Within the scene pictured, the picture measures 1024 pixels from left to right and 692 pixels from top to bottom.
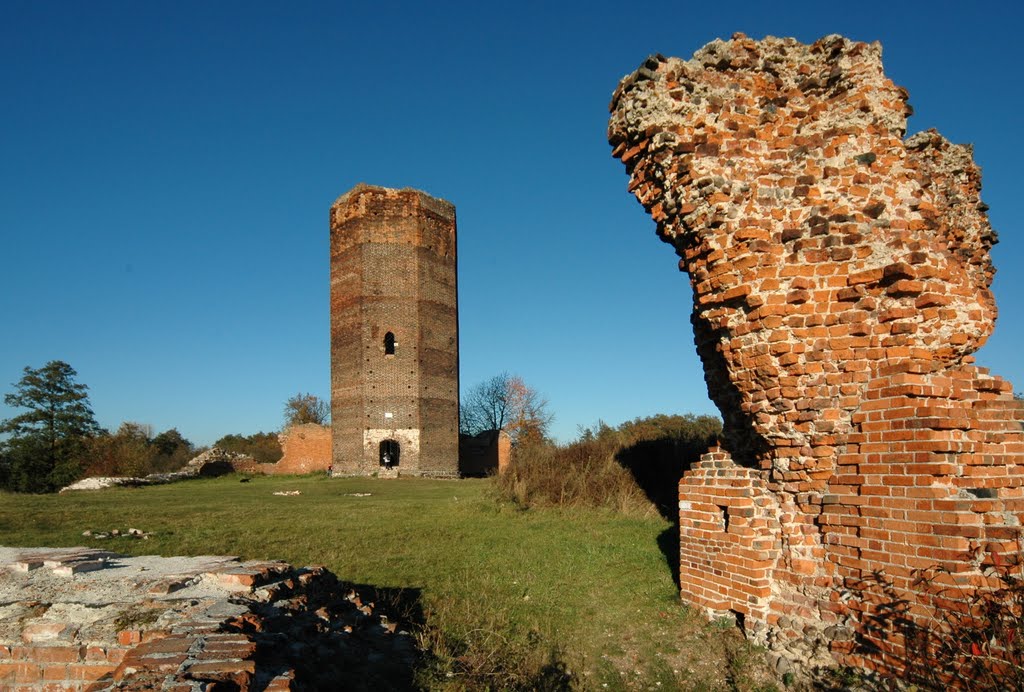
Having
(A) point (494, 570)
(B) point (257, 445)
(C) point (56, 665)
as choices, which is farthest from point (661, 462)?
(B) point (257, 445)

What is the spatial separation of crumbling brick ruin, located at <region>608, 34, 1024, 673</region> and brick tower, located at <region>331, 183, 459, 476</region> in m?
23.2

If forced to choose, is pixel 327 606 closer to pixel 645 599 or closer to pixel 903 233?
pixel 645 599

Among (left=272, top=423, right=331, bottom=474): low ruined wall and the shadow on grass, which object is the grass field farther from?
(left=272, top=423, right=331, bottom=474): low ruined wall

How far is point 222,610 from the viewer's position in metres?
4.06

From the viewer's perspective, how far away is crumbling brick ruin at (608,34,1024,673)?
427 cm

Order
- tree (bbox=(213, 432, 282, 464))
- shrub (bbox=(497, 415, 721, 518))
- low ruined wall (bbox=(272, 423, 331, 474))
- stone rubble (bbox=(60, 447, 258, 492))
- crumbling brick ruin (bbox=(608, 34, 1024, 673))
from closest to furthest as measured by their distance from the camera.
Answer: crumbling brick ruin (bbox=(608, 34, 1024, 673)) < shrub (bbox=(497, 415, 721, 518)) < stone rubble (bbox=(60, 447, 258, 492)) < low ruined wall (bbox=(272, 423, 331, 474)) < tree (bbox=(213, 432, 282, 464))

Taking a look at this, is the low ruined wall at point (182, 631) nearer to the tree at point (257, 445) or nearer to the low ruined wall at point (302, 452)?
the low ruined wall at point (302, 452)

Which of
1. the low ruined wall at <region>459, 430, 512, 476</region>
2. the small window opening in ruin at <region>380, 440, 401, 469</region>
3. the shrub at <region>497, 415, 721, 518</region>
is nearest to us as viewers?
the shrub at <region>497, 415, 721, 518</region>

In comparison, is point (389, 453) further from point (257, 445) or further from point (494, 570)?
point (257, 445)

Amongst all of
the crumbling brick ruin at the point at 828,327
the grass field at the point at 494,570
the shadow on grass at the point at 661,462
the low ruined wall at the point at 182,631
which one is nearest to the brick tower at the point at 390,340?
the grass field at the point at 494,570

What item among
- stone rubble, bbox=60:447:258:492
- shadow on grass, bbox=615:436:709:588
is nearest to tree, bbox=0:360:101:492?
stone rubble, bbox=60:447:258:492

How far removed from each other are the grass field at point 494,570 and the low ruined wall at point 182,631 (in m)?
0.64

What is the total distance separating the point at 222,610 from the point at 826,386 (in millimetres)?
4366

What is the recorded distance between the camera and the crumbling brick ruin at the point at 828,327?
14.0 feet
